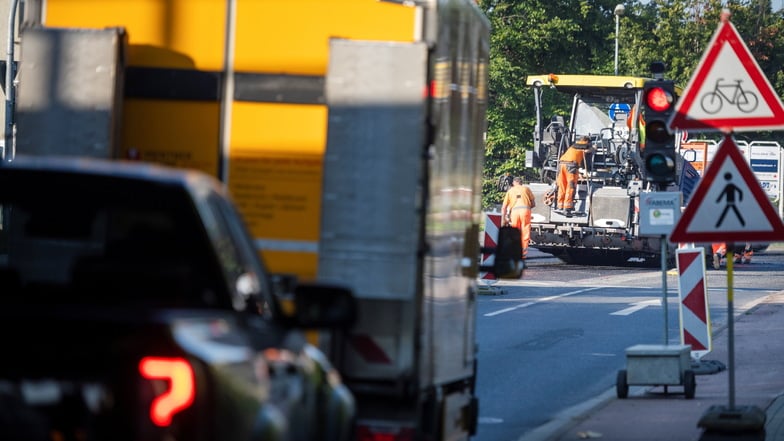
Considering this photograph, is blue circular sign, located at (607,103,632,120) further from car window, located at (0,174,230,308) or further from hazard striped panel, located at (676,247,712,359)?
car window, located at (0,174,230,308)

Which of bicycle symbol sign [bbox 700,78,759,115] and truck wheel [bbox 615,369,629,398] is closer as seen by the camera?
bicycle symbol sign [bbox 700,78,759,115]

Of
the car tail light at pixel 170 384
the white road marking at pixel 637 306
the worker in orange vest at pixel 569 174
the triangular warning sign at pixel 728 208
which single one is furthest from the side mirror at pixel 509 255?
the worker in orange vest at pixel 569 174

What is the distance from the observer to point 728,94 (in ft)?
32.9

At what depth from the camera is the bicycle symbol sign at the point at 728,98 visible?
9.94 m

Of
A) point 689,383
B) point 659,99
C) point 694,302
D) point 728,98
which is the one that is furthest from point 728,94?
point 694,302

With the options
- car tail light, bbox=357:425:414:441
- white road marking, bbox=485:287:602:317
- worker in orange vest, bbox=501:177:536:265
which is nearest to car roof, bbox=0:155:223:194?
car tail light, bbox=357:425:414:441

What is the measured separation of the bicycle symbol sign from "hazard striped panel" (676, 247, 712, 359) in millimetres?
5517

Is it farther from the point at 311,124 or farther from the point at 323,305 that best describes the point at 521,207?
the point at 323,305

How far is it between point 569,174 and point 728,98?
2697 cm

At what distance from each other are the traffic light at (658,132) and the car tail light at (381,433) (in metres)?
7.18

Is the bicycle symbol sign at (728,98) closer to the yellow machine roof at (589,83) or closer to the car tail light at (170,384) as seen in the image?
the car tail light at (170,384)

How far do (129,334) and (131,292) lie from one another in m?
0.43

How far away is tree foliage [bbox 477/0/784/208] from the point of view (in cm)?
7012

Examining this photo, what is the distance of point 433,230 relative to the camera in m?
7.25
